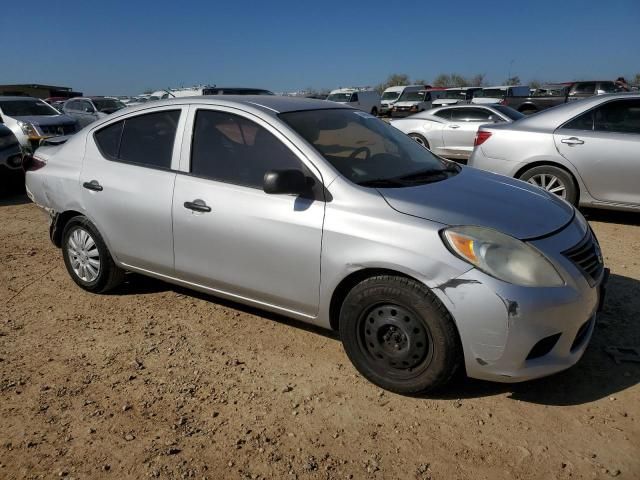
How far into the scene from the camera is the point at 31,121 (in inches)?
457

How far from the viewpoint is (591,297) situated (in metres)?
2.84

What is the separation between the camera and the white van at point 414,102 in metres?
28.6

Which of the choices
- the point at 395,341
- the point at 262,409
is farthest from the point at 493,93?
the point at 262,409

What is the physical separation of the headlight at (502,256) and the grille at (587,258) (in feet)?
0.71

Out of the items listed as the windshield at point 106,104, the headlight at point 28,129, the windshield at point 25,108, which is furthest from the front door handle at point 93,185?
the windshield at point 106,104

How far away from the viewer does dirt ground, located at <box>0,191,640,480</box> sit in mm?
2520

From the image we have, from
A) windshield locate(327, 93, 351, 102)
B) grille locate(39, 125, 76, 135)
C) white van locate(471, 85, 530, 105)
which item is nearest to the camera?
grille locate(39, 125, 76, 135)

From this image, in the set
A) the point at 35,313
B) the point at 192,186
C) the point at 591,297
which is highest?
the point at 192,186

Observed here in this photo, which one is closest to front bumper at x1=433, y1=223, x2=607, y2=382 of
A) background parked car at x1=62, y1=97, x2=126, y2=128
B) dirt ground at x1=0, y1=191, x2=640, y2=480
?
dirt ground at x1=0, y1=191, x2=640, y2=480

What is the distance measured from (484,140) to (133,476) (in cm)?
581

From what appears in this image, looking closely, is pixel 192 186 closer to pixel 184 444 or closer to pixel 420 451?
pixel 184 444

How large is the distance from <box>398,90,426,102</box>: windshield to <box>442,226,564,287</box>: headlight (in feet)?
91.3

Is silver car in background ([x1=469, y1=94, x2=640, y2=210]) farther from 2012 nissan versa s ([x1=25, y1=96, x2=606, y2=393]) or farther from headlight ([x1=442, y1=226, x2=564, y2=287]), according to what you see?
headlight ([x1=442, y1=226, x2=564, y2=287])

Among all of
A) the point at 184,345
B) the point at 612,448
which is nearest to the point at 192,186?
the point at 184,345
